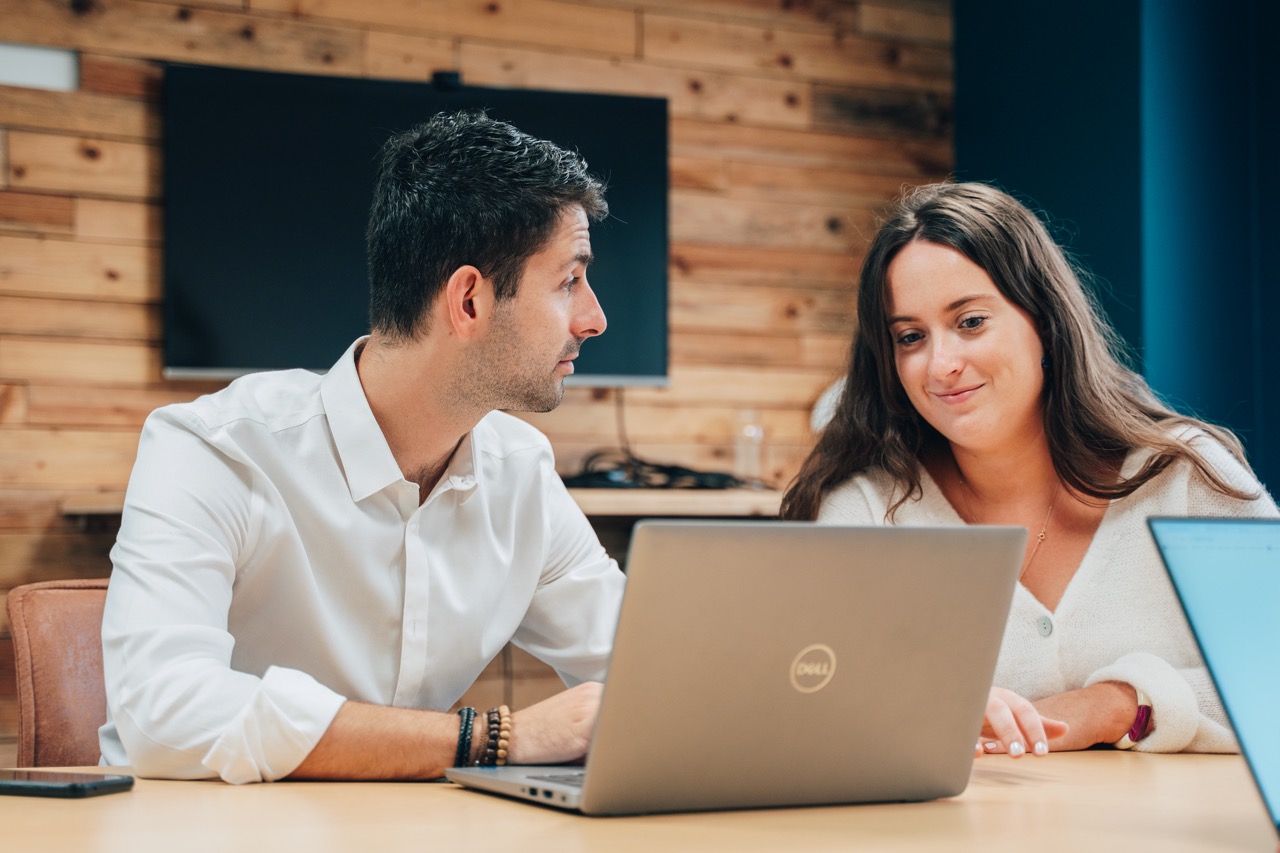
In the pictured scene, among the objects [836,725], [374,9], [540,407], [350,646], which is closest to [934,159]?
[374,9]

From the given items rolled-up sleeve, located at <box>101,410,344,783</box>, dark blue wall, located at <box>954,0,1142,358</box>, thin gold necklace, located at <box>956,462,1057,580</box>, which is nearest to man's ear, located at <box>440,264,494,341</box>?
rolled-up sleeve, located at <box>101,410,344,783</box>

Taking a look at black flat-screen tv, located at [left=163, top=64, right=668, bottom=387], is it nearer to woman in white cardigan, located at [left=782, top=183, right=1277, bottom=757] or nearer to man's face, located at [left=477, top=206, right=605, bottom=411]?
woman in white cardigan, located at [left=782, top=183, right=1277, bottom=757]

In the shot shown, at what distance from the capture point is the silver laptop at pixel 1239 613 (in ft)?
2.88

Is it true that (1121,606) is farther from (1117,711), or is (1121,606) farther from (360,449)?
(360,449)

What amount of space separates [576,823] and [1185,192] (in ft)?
9.95

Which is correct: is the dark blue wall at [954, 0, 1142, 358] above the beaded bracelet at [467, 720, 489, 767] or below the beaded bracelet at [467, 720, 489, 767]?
above

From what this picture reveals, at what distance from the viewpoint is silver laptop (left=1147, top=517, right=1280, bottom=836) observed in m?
0.88

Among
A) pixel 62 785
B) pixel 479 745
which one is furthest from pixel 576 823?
pixel 62 785

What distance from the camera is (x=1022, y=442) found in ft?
6.42

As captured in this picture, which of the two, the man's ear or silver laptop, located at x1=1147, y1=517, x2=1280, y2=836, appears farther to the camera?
the man's ear

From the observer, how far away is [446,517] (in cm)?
164

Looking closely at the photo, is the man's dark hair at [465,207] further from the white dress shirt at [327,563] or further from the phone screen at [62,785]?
the phone screen at [62,785]

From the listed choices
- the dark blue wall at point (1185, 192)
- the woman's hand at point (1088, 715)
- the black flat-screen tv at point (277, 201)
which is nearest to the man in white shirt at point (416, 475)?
the woman's hand at point (1088, 715)

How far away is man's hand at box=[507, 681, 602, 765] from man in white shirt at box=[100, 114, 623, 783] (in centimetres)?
22
